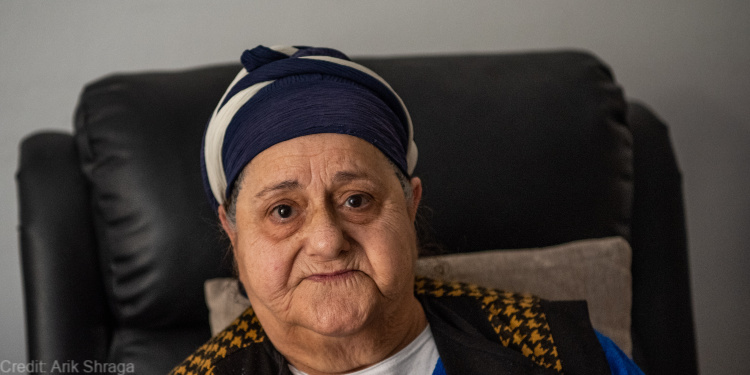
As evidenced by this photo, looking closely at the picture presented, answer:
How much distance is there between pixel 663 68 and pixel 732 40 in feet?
0.88

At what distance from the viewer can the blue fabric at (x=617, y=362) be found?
1.29m

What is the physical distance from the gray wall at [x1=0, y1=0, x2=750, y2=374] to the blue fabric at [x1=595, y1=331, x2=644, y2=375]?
106cm

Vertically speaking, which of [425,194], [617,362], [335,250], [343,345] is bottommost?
[617,362]

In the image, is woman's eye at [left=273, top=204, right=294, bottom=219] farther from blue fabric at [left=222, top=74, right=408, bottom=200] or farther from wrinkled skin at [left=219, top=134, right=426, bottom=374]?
blue fabric at [left=222, top=74, right=408, bottom=200]

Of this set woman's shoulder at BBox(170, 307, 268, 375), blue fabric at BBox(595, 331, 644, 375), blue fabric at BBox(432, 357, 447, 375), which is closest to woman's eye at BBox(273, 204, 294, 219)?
woman's shoulder at BBox(170, 307, 268, 375)

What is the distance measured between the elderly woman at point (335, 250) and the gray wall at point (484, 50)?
68 centimetres

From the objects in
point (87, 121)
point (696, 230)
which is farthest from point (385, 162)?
point (696, 230)

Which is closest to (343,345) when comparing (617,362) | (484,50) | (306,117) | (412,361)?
(412,361)

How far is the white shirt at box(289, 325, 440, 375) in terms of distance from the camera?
1.25m

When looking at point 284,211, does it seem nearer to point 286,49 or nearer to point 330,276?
point 330,276

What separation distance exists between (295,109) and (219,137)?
199mm

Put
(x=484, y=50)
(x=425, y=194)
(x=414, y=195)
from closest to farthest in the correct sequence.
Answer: (x=414, y=195) → (x=425, y=194) → (x=484, y=50)

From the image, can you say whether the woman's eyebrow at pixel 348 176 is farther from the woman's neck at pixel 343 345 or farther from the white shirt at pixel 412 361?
the white shirt at pixel 412 361

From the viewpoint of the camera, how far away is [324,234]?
106cm
